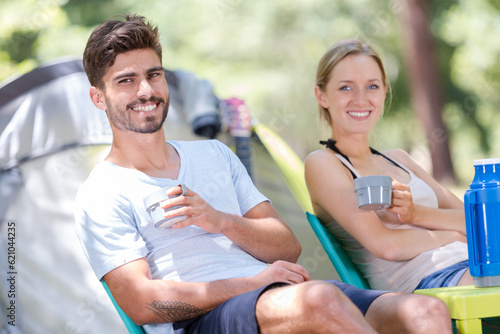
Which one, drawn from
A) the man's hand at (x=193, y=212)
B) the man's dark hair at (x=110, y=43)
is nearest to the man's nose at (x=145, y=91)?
the man's dark hair at (x=110, y=43)

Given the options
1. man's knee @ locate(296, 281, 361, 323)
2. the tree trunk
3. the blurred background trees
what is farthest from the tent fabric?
the tree trunk

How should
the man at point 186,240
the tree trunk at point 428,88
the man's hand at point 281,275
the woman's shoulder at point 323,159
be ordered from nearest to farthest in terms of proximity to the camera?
the man at point 186,240 < the man's hand at point 281,275 < the woman's shoulder at point 323,159 < the tree trunk at point 428,88

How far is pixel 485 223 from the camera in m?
1.59

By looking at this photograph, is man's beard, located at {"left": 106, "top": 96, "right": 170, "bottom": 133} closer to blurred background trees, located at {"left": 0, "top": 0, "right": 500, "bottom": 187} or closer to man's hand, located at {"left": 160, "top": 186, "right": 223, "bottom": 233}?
man's hand, located at {"left": 160, "top": 186, "right": 223, "bottom": 233}

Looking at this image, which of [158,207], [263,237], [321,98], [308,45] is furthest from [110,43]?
[308,45]

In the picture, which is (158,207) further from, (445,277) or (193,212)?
(445,277)

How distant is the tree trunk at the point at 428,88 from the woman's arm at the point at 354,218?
7.32 m

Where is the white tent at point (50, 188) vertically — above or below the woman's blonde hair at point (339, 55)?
below

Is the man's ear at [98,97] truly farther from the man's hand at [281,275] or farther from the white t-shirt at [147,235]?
the man's hand at [281,275]

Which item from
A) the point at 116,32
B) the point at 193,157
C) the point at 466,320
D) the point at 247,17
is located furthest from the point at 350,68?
the point at 247,17

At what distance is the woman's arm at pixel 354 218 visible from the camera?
2.09 meters

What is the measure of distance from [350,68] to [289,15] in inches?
333

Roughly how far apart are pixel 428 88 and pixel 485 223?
26.3ft

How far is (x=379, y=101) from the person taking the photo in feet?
7.82
